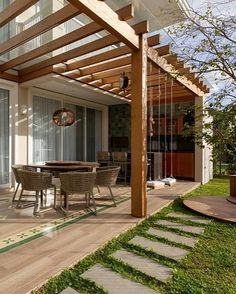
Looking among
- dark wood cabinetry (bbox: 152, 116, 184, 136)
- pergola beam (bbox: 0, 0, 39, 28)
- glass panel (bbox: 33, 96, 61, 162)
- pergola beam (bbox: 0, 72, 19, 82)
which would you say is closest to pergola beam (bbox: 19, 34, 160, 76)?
pergola beam (bbox: 0, 72, 19, 82)

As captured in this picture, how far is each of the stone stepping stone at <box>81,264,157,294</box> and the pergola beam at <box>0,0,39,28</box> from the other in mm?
3293

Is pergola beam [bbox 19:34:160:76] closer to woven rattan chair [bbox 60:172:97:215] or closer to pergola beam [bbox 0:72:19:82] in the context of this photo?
pergola beam [bbox 0:72:19:82]

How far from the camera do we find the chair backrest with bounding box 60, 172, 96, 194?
4750mm

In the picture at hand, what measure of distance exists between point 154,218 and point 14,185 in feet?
13.7

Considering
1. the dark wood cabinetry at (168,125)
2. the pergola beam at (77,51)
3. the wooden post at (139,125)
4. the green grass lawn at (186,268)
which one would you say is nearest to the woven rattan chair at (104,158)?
the dark wood cabinetry at (168,125)

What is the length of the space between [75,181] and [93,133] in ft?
20.7

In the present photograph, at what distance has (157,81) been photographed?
7.87 metres

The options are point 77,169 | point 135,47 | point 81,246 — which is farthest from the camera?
point 77,169

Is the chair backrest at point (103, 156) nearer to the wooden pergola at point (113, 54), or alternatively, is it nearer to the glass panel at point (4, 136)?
the wooden pergola at point (113, 54)

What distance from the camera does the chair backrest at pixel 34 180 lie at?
5.00 meters

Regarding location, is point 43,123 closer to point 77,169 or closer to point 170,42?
point 77,169

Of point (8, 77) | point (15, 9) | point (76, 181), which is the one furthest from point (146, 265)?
point (8, 77)

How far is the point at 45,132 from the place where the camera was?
852 centimetres

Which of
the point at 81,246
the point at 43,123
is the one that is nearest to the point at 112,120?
the point at 43,123
